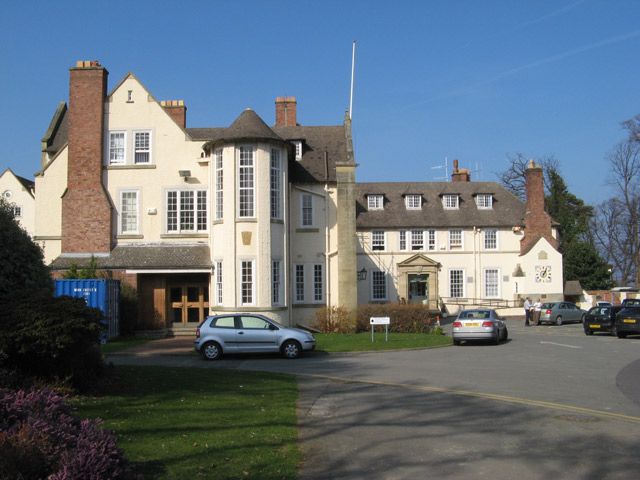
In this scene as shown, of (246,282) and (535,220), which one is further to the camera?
(535,220)

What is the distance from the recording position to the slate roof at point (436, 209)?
48.9m

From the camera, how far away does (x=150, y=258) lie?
98.8ft

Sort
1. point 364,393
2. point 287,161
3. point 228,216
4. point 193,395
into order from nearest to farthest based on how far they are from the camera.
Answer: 1. point 193,395
2. point 364,393
3. point 228,216
4. point 287,161

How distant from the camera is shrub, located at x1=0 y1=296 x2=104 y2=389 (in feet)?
38.2

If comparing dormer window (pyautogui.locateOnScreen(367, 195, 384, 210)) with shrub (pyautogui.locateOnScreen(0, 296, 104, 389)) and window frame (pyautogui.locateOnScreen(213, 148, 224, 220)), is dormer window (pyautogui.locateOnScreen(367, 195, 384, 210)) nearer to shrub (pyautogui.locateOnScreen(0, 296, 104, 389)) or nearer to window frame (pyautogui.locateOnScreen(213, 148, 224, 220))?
window frame (pyautogui.locateOnScreen(213, 148, 224, 220))

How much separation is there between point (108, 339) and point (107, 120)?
1071 centimetres

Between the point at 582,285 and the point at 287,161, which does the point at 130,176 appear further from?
the point at 582,285

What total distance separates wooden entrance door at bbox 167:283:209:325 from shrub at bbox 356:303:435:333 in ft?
23.8

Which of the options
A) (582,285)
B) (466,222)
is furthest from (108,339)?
(582,285)

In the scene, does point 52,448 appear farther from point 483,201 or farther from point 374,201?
point 483,201

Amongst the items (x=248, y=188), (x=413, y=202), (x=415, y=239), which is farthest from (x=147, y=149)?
(x=413, y=202)

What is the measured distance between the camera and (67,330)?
468 inches

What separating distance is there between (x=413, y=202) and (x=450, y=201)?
2808 millimetres

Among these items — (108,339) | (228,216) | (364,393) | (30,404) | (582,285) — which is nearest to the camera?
(30,404)
